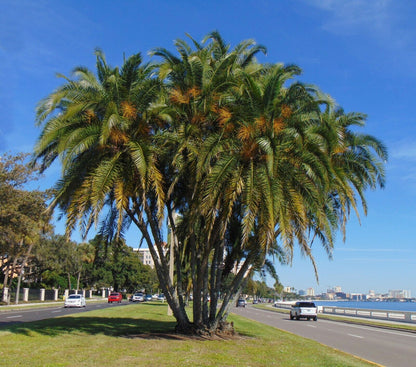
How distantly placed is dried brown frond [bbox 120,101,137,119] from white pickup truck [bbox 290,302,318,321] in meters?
30.2

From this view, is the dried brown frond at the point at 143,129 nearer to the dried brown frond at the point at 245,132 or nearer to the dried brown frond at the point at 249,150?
the dried brown frond at the point at 245,132

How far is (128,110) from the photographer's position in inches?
584

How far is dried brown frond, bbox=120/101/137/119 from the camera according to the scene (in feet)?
48.9

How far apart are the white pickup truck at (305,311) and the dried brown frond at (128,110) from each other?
30179 millimetres

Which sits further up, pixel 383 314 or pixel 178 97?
pixel 178 97

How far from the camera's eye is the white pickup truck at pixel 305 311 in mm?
39750

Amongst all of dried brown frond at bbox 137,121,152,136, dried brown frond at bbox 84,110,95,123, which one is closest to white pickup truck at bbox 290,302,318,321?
dried brown frond at bbox 137,121,152,136

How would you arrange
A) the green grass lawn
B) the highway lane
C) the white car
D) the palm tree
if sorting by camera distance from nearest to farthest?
1. the green grass lawn
2. the palm tree
3. the highway lane
4. the white car

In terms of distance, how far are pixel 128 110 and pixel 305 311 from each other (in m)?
30.5

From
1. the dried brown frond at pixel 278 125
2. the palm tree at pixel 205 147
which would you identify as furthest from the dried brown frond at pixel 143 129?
the dried brown frond at pixel 278 125

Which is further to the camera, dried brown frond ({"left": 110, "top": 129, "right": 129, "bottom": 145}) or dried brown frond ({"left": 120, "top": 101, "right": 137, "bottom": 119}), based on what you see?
dried brown frond ({"left": 120, "top": 101, "right": 137, "bottom": 119})

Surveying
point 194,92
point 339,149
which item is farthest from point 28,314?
point 339,149

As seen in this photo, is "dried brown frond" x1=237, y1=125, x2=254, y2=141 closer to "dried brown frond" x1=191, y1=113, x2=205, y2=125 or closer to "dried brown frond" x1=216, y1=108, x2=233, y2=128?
"dried brown frond" x1=216, y1=108, x2=233, y2=128

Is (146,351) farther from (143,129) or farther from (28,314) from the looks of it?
(28,314)
